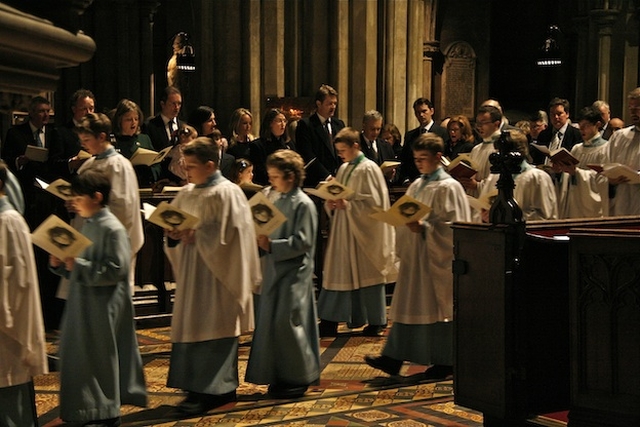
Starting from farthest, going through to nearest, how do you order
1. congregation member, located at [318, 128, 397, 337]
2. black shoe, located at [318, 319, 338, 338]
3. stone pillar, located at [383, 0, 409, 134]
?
stone pillar, located at [383, 0, 409, 134] < black shoe, located at [318, 319, 338, 338] < congregation member, located at [318, 128, 397, 337]

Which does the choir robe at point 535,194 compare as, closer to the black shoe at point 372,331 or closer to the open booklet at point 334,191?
the open booklet at point 334,191

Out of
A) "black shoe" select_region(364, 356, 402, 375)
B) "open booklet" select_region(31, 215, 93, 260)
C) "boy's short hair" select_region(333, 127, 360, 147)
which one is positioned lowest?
"black shoe" select_region(364, 356, 402, 375)

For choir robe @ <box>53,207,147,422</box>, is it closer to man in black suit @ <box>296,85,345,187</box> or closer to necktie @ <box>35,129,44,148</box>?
necktie @ <box>35,129,44,148</box>

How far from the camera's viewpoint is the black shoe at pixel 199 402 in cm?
618

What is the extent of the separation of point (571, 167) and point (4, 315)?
6.18 meters

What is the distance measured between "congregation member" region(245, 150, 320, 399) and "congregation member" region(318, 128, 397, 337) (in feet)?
6.59

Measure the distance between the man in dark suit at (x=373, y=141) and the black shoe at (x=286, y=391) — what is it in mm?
3996

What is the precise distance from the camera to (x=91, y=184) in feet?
18.3

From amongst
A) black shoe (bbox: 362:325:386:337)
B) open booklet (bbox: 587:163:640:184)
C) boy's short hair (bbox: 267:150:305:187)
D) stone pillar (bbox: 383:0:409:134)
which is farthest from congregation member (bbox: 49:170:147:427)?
stone pillar (bbox: 383:0:409:134)

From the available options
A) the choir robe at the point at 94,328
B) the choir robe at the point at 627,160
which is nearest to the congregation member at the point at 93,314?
the choir robe at the point at 94,328

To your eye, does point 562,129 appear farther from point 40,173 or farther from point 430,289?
point 40,173

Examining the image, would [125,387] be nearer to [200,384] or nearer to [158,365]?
[200,384]

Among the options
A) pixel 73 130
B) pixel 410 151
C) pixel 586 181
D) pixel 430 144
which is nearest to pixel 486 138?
pixel 586 181

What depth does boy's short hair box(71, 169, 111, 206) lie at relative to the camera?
5.56m
